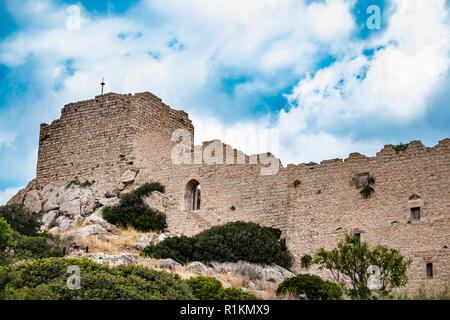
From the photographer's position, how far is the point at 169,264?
23.5 m

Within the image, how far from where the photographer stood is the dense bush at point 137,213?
1161 inches

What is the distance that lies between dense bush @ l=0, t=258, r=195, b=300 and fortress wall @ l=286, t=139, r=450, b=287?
25.0ft

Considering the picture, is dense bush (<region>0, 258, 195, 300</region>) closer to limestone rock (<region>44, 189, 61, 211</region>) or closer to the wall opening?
the wall opening

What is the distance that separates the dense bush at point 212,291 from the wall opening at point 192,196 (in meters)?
10.5

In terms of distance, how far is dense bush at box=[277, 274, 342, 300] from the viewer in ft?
66.0

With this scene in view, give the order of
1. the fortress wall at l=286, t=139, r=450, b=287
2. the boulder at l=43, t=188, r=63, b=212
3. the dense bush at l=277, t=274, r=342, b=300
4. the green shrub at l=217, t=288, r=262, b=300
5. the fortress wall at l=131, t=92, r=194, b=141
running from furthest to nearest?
1. the fortress wall at l=131, t=92, r=194, b=141
2. the boulder at l=43, t=188, r=63, b=212
3. the fortress wall at l=286, t=139, r=450, b=287
4. the dense bush at l=277, t=274, r=342, b=300
5. the green shrub at l=217, t=288, r=262, b=300

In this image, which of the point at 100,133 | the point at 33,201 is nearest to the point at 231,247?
the point at 100,133

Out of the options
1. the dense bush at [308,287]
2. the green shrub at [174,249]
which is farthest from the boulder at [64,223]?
the dense bush at [308,287]

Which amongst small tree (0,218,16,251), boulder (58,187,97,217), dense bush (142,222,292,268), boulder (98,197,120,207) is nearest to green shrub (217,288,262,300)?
dense bush (142,222,292,268)

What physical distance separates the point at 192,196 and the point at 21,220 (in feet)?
24.6
